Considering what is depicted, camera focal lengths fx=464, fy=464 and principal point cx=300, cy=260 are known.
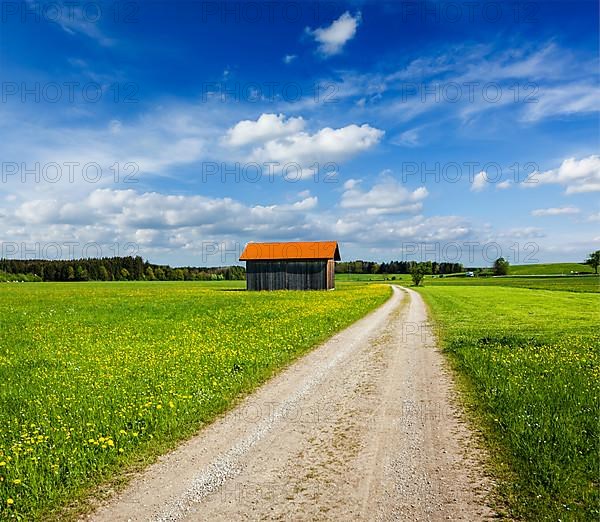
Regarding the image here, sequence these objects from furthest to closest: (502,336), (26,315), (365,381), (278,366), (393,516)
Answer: (26,315), (502,336), (278,366), (365,381), (393,516)

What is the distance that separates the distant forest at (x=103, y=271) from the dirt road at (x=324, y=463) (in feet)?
495

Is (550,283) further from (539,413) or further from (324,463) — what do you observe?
(324,463)

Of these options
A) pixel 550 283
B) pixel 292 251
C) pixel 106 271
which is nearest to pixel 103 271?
pixel 106 271

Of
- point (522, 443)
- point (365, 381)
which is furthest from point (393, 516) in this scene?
point (365, 381)

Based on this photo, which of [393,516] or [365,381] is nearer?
[393,516]

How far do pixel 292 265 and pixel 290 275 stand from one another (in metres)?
1.49

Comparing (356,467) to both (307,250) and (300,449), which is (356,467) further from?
(307,250)

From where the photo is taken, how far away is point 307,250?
69.1 m

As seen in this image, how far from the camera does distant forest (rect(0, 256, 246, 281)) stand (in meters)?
156

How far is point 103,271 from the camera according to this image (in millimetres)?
159625

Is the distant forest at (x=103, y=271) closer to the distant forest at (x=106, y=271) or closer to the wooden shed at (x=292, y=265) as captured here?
the distant forest at (x=106, y=271)

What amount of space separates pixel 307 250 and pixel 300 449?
61871 millimetres

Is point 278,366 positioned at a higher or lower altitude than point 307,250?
lower

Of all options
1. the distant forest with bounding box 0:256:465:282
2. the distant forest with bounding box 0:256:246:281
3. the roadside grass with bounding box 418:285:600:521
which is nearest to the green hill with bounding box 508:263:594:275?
the distant forest with bounding box 0:256:465:282
